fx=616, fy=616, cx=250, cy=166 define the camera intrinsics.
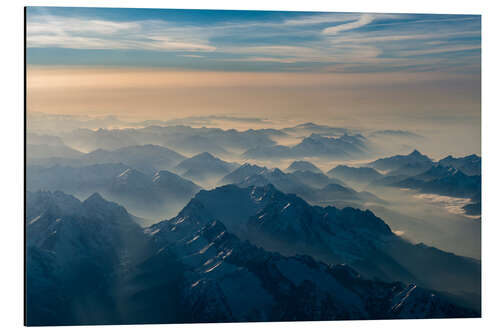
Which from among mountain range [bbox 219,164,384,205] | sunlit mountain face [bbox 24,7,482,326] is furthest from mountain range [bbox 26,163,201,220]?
mountain range [bbox 219,164,384,205]

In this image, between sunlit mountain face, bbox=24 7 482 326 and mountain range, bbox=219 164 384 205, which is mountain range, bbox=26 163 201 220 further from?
mountain range, bbox=219 164 384 205

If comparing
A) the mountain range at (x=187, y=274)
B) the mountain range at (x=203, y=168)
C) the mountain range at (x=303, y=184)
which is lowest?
the mountain range at (x=187, y=274)

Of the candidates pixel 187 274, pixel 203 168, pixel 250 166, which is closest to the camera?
pixel 187 274

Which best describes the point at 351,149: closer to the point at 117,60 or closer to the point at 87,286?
the point at 117,60

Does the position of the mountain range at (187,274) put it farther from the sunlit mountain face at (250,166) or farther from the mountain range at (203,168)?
the mountain range at (203,168)

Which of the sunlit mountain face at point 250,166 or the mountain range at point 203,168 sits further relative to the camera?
the mountain range at point 203,168

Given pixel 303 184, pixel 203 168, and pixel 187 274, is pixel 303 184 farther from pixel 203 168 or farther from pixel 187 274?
pixel 187 274

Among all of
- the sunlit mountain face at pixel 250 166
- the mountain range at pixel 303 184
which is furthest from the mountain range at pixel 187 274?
the mountain range at pixel 303 184

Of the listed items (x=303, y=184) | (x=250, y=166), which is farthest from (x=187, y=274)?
(x=303, y=184)
